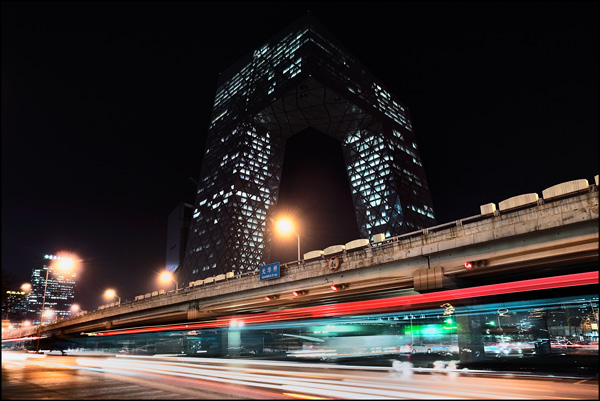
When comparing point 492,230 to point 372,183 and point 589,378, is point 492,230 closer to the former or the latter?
point 589,378

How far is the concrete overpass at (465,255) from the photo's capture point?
17266 millimetres

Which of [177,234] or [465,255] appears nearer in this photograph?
[465,255]

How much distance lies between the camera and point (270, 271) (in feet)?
102

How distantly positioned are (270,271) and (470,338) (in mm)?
15103

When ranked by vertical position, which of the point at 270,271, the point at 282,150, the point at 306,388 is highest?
the point at 282,150

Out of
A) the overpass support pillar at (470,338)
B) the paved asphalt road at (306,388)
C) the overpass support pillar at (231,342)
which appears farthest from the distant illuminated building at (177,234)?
the paved asphalt road at (306,388)

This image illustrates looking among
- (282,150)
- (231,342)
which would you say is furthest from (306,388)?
(282,150)

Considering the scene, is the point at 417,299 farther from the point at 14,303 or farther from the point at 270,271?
the point at 14,303

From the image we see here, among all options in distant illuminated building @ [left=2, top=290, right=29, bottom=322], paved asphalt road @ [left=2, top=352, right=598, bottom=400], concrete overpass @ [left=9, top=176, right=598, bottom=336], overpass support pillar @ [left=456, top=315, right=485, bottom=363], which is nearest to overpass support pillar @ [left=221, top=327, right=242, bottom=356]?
concrete overpass @ [left=9, top=176, right=598, bottom=336]

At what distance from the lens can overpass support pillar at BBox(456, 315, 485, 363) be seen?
80.4 feet

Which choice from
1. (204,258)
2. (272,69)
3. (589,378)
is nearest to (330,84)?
(272,69)

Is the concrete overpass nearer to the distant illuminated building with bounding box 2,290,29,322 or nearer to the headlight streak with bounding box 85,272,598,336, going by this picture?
the headlight streak with bounding box 85,272,598,336

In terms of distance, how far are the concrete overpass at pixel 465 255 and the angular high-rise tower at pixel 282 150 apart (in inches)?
3096

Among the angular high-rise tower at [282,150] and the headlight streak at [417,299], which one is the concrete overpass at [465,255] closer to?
the headlight streak at [417,299]
